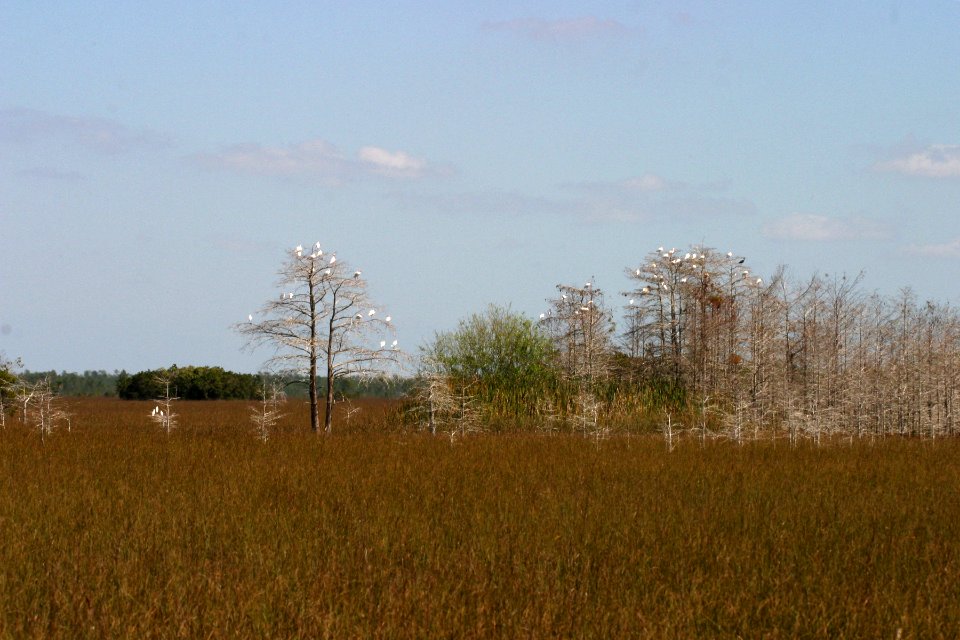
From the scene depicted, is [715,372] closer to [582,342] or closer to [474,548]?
[582,342]

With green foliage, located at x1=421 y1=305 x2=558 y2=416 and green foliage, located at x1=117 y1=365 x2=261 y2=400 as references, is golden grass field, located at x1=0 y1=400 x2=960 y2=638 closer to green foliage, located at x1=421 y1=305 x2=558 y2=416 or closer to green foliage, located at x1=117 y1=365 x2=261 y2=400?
green foliage, located at x1=421 y1=305 x2=558 y2=416

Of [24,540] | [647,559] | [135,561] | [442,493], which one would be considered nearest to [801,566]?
[647,559]

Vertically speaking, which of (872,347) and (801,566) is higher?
(872,347)

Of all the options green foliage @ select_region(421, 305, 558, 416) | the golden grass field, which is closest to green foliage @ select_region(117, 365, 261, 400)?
green foliage @ select_region(421, 305, 558, 416)

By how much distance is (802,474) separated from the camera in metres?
13.4

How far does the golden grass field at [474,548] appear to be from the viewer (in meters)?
6.00

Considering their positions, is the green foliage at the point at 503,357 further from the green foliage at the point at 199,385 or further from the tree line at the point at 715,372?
the green foliage at the point at 199,385

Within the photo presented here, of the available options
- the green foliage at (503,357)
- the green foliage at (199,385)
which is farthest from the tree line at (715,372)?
the green foliage at (199,385)

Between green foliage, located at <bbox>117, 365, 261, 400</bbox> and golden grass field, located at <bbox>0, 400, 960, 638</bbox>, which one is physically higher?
green foliage, located at <bbox>117, 365, 261, 400</bbox>

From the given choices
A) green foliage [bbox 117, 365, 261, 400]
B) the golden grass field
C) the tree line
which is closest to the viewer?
the golden grass field

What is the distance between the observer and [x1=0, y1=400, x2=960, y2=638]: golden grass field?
6.00 metres

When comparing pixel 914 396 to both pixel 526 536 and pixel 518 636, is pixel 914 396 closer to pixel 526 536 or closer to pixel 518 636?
pixel 526 536

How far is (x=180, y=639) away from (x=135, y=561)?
2004 millimetres

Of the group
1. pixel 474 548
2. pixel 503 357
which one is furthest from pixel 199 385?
pixel 474 548
